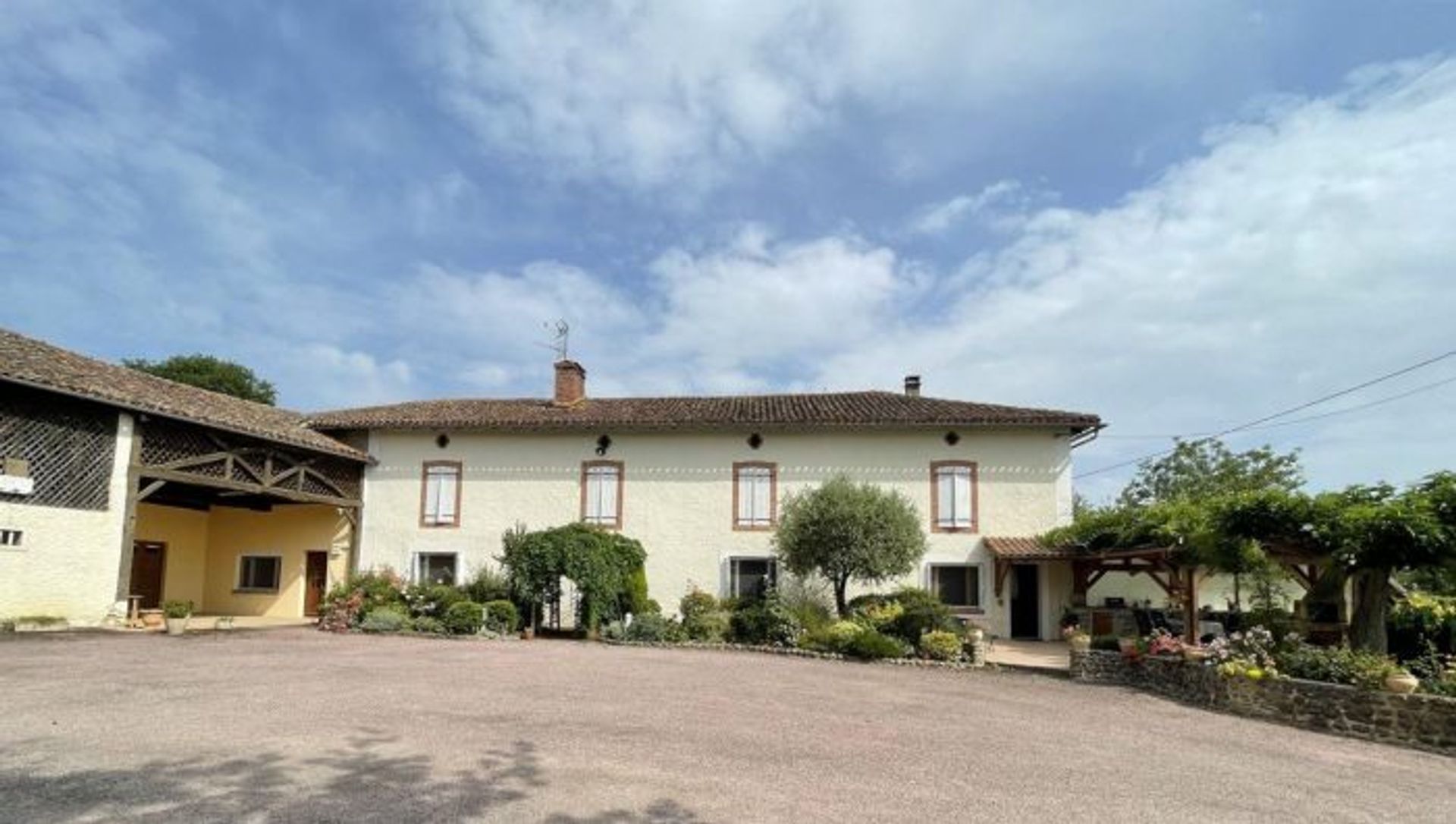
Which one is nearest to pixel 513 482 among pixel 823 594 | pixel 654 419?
pixel 654 419

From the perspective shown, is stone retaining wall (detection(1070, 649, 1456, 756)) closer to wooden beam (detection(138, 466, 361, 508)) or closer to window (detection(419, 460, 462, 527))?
window (detection(419, 460, 462, 527))

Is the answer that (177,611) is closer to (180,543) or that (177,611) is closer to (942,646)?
(180,543)

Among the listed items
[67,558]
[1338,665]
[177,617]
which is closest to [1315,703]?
[1338,665]

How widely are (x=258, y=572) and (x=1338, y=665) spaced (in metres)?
22.0

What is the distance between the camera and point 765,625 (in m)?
15.9

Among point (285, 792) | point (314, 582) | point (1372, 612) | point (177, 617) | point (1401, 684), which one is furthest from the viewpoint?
point (314, 582)

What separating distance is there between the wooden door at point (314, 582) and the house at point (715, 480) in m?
1.47

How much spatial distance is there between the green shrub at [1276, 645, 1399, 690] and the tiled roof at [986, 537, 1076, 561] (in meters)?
6.97

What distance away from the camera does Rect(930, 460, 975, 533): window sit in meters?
19.0

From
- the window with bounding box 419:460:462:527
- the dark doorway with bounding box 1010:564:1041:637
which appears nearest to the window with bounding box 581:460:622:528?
the window with bounding box 419:460:462:527

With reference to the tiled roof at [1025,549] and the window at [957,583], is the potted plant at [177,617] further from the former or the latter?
the tiled roof at [1025,549]

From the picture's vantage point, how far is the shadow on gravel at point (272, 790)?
468 cm

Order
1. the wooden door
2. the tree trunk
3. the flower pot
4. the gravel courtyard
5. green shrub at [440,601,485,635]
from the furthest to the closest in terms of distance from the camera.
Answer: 1. the wooden door
2. green shrub at [440,601,485,635]
3. the tree trunk
4. the flower pot
5. the gravel courtyard

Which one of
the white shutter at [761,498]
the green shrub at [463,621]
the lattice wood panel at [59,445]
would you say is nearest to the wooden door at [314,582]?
the green shrub at [463,621]
